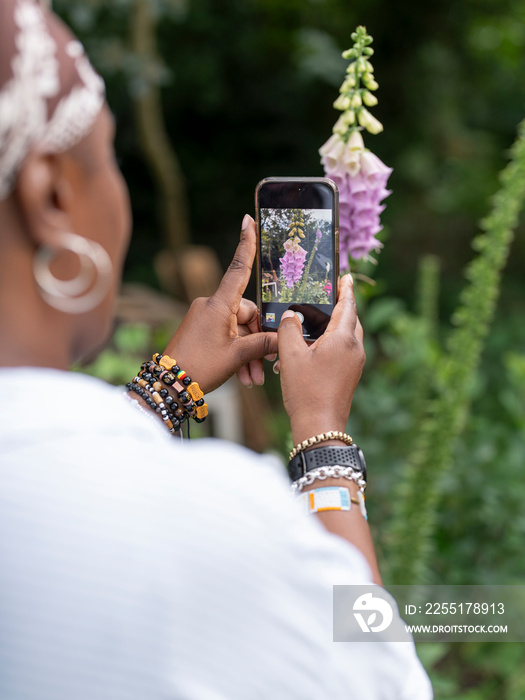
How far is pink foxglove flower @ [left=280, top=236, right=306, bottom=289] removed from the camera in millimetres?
939

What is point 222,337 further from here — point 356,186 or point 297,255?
point 356,186

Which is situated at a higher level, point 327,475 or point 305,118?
point 305,118

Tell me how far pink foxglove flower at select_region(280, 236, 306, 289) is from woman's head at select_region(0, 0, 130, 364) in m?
0.36

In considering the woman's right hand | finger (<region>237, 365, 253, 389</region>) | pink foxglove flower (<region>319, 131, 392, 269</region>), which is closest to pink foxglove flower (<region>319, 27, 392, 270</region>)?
pink foxglove flower (<region>319, 131, 392, 269</region>)

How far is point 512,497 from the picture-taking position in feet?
6.72

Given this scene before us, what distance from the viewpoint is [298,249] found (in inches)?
36.9

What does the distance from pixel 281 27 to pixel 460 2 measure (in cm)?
131

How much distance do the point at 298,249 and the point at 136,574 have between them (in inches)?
23.0

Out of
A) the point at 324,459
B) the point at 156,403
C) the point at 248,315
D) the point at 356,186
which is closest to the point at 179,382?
the point at 156,403

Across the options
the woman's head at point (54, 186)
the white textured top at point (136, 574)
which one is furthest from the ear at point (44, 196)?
the white textured top at point (136, 574)

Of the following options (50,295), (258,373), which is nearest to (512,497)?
(258,373)

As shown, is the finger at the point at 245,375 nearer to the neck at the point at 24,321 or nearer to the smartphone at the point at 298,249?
the smartphone at the point at 298,249

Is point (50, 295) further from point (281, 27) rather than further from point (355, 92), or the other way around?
point (281, 27)

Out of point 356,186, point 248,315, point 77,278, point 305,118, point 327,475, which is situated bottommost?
point 327,475
